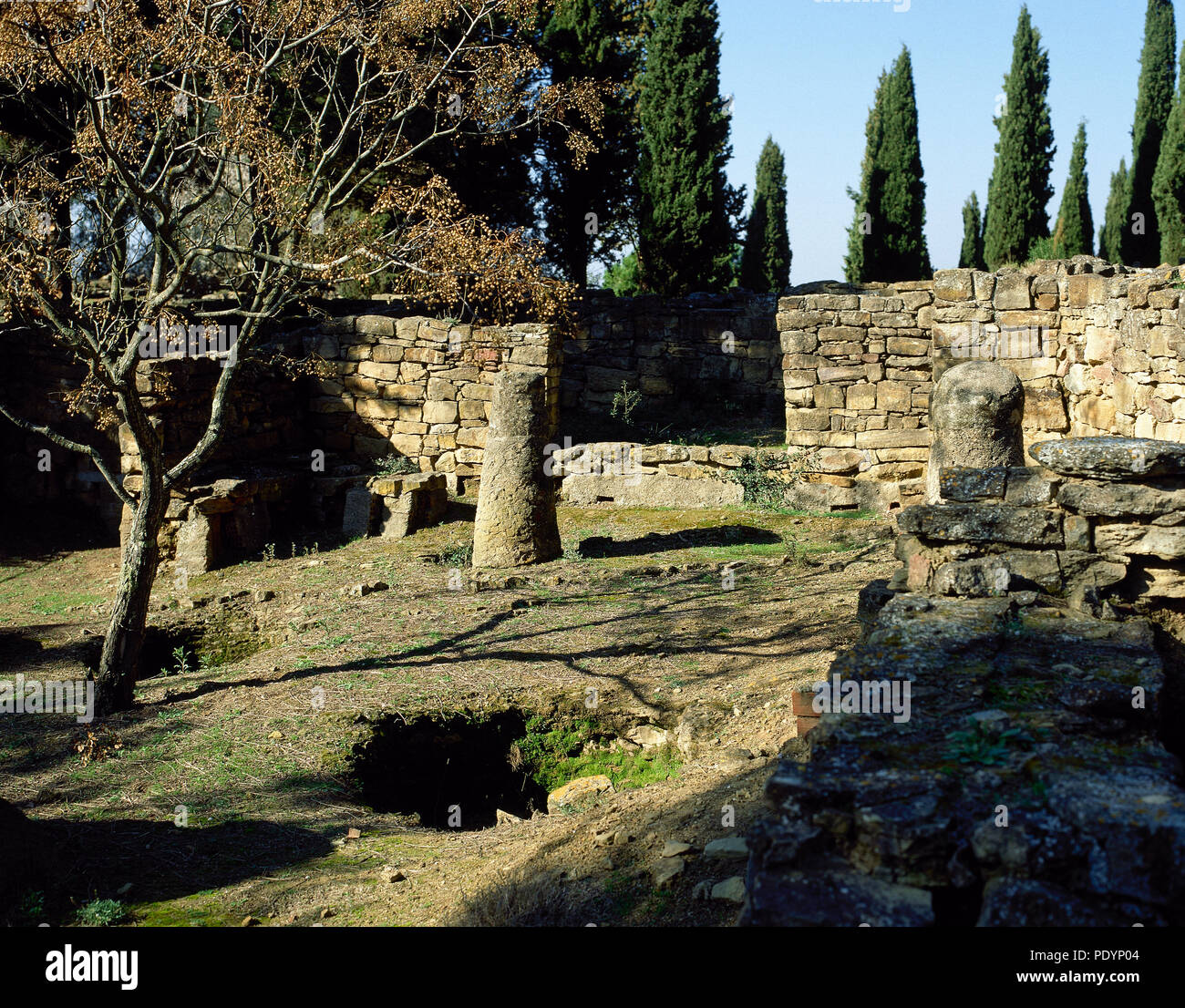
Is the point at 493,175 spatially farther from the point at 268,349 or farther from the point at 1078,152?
the point at 1078,152

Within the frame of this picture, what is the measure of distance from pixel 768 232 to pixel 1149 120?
10.1 m

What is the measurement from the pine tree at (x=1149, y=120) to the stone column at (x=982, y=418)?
1809cm

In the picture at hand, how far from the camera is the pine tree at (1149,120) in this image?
83.4 ft

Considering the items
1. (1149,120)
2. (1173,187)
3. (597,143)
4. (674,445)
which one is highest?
(1149,120)

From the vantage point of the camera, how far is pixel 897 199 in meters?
24.7

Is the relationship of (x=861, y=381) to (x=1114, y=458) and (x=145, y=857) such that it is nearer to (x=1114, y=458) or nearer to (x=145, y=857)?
(x=1114, y=458)

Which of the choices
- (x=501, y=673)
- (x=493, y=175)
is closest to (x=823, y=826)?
(x=501, y=673)

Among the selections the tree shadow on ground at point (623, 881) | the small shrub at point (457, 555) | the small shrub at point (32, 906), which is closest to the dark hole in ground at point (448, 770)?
the tree shadow on ground at point (623, 881)

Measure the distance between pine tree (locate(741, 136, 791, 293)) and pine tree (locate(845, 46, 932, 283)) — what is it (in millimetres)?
3386

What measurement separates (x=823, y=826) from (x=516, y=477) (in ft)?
24.9

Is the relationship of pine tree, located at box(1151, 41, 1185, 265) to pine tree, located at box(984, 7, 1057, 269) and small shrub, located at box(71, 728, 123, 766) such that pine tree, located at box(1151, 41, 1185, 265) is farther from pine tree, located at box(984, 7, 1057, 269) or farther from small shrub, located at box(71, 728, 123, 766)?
small shrub, located at box(71, 728, 123, 766)

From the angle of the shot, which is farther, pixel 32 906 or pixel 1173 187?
pixel 1173 187

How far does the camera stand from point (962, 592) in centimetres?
485

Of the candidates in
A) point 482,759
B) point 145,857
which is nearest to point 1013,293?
point 482,759
